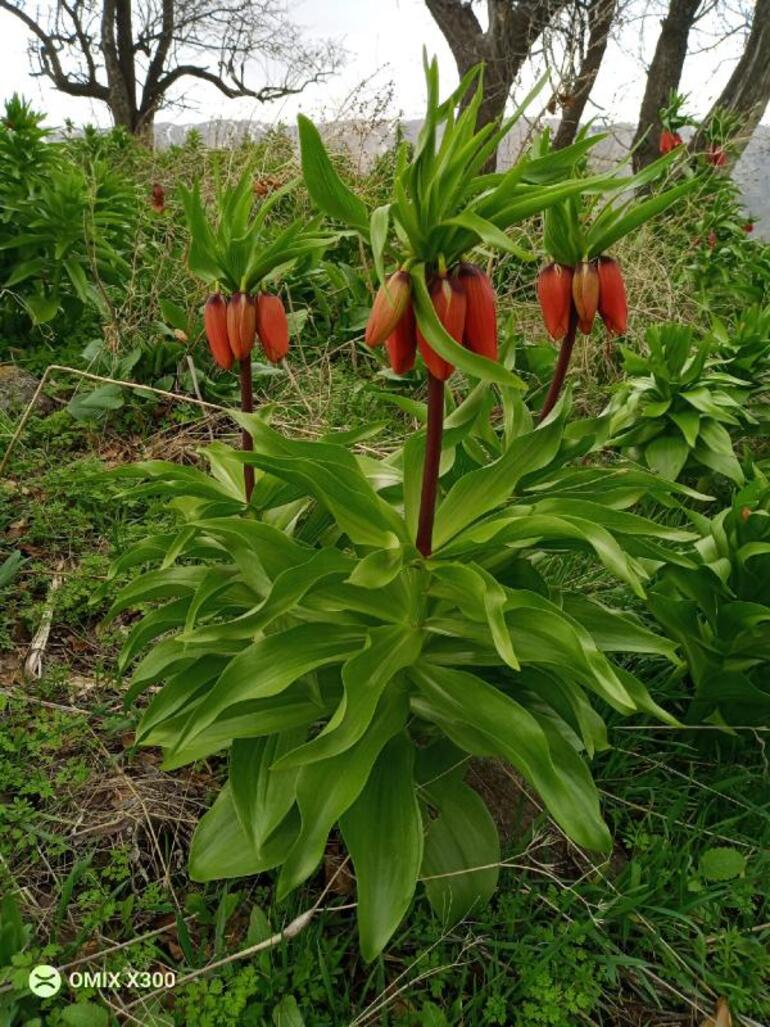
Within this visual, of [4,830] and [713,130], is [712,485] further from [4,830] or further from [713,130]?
[713,130]

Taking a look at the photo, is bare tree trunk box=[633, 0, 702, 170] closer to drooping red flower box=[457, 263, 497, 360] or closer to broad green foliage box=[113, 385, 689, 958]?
broad green foliage box=[113, 385, 689, 958]

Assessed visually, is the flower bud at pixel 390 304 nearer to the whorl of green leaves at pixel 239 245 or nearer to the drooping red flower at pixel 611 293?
the whorl of green leaves at pixel 239 245

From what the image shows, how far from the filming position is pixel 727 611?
1841 millimetres

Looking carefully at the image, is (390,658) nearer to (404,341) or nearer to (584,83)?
(404,341)

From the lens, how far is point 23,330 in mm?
4035

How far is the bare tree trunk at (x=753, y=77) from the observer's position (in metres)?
7.91

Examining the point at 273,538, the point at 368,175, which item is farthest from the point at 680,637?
the point at 368,175

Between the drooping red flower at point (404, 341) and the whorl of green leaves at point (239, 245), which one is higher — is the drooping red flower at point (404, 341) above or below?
below

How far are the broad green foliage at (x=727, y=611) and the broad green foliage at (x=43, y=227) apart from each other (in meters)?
2.90

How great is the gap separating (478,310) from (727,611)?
107cm

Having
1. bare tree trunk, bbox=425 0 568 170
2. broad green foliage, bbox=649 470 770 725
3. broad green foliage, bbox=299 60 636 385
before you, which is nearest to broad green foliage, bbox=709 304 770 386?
broad green foliage, bbox=649 470 770 725

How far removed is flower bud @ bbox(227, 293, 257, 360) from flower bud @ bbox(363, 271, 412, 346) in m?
0.48

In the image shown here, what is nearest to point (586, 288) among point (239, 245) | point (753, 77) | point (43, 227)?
point (239, 245)

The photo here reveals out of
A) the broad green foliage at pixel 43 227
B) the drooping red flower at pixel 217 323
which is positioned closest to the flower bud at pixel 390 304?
the drooping red flower at pixel 217 323
